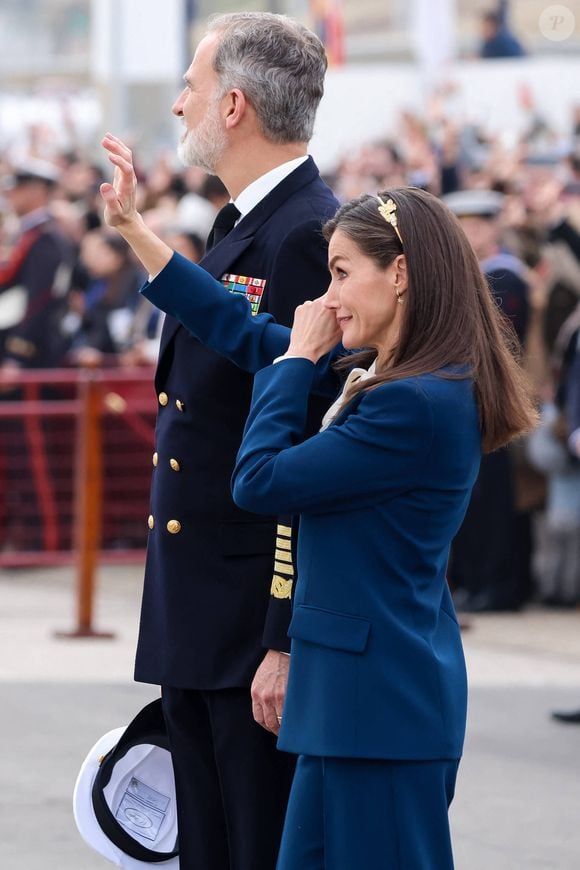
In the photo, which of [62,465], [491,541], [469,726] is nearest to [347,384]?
[469,726]

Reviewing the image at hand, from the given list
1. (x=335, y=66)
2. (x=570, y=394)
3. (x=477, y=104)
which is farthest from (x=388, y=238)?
(x=335, y=66)

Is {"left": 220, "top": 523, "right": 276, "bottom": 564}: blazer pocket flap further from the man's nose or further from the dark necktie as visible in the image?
the man's nose

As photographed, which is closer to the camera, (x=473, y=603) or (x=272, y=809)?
(x=272, y=809)

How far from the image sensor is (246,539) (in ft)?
12.0

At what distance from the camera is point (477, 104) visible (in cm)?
1556

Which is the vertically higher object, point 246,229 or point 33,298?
point 246,229

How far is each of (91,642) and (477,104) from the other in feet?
28.3

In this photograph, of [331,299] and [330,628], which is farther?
[331,299]

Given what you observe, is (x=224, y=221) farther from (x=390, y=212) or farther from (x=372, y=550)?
(x=372, y=550)

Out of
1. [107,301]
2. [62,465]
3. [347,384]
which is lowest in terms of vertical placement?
[62,465]

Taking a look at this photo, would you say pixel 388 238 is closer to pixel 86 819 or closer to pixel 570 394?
pixel 86 819

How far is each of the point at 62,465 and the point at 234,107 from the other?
697cm

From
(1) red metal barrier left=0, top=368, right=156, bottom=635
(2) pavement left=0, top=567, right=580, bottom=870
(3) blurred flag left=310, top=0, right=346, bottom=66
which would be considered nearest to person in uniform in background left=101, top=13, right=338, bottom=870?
(2) pavement left=0, top=567, right=580, bottom=870

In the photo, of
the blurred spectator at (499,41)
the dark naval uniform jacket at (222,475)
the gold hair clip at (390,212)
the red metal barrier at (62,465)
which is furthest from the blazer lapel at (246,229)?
the blurred spectator at (499,41)
